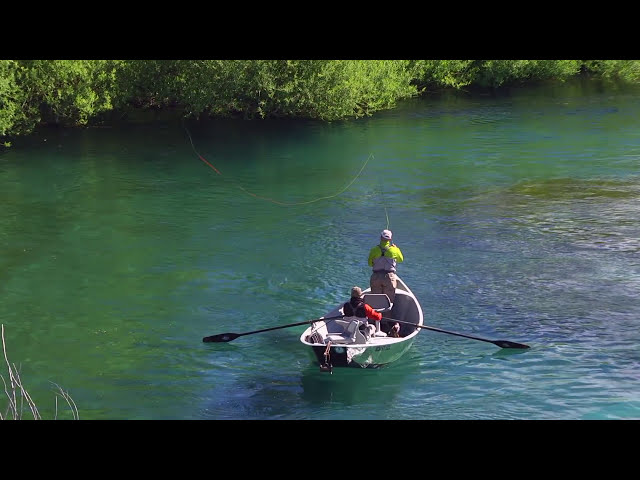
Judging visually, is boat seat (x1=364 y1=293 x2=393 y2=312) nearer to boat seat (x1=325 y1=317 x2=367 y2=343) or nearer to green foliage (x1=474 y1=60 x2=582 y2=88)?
boat seat (x1=325 y1=317 x2=367 y2=343)

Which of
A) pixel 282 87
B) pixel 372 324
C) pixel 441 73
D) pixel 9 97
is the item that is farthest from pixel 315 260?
pixel 441 73

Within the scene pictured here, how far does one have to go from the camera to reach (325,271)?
1720 cm

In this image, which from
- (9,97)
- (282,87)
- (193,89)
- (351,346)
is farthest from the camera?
(193,89)

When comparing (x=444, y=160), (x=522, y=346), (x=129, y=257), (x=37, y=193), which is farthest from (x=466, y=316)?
(x=37, y=193)

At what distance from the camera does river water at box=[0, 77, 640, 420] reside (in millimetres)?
11953

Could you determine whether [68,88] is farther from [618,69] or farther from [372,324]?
[618,69]

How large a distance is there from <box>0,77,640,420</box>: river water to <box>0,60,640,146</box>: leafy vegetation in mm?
954

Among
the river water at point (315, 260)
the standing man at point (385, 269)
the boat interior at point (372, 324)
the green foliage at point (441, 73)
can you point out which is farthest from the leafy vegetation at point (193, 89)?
the boat interior at point (372, 324)

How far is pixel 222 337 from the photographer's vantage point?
43.9ft

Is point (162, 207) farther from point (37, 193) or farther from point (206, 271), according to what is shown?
point (206, 271)

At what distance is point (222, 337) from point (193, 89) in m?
21.3

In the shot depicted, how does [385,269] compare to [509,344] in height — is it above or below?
above

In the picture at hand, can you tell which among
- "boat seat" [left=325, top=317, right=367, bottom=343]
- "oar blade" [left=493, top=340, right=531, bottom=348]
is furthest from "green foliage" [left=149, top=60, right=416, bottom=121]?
"boat seat" [left=325, top=317, right=367, bottom=343]

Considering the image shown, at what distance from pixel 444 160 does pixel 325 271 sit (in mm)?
11226
